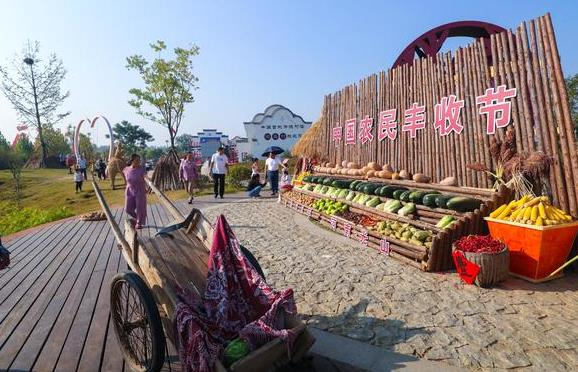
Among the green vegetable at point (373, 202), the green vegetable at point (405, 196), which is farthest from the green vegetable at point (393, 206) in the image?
the green vegetable at point (373, 202)

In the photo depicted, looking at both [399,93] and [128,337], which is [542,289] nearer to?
[128,337]

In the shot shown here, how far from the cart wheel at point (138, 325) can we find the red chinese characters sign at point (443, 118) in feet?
19.8

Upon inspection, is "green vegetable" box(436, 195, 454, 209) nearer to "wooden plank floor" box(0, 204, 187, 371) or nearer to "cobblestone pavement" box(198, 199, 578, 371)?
"cobblestone pavement" box(198, 199, 578, 371)

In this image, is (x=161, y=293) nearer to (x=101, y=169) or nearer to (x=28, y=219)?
(x=28, y=219)

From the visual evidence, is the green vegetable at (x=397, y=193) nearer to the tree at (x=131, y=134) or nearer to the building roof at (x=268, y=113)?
the building roof at (x=268, y=113)

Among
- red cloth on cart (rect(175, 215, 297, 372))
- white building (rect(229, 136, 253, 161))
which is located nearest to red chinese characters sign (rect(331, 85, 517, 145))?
red cloth on cart (rect(175, 215, 297, 372))

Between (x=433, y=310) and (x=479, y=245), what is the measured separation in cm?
130

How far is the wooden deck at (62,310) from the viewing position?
3426 mm

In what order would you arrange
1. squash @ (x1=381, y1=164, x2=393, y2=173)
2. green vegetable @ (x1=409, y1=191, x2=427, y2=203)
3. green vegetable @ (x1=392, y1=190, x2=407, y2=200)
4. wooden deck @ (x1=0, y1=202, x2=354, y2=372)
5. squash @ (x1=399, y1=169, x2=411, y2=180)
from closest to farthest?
wooden deck @ (x1=0, y1=202, x2=354, y2=372) < green vegetable @ (x1=409, y1=191, x2=427, y2=203) < green vegetable @ (x1=392, y1=190, x2=407, y2=200) < squash @ (x1=399, y1=169, x2=411, y2=180) < squash @ (x1=381, y1=164, x2=393, y2=173)

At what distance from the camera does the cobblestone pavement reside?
332 centimetres

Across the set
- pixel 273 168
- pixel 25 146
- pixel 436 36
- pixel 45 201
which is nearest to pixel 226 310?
pixel 273 168

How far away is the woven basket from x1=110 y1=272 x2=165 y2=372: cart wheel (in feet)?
12.4

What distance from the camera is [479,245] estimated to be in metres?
4.90

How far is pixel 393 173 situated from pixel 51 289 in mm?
7308
